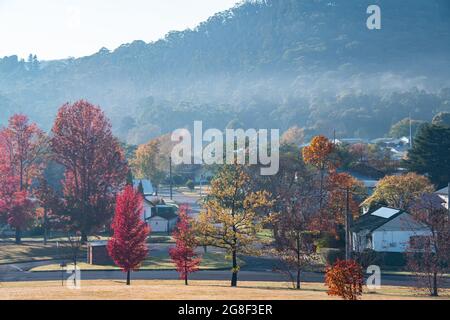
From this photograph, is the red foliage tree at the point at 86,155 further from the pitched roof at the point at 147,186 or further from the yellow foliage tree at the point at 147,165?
the yellow foliage tree at the point at 147,165

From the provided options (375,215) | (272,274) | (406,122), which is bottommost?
(272,274)

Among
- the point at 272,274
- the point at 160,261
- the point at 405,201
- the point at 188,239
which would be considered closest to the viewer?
the point at 188,239

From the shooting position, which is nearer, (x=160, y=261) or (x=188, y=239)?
(x=188, y=239)

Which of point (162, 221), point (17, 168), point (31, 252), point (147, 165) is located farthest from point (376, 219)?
point (147, 165)

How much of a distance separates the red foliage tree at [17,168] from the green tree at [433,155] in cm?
3801

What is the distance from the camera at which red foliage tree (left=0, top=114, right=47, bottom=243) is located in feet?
207

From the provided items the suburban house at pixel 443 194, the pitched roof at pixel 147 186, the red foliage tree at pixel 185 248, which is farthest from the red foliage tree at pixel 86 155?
the pitched roof at pixel 147 186

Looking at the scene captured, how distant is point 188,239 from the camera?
4053 centimetres
